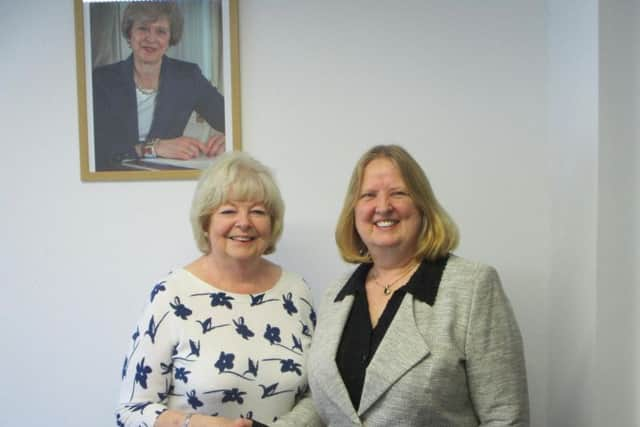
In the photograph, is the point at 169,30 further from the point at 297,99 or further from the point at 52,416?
the point at 52,416

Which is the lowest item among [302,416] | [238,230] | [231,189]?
[302,416]

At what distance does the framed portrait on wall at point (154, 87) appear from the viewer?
178cm

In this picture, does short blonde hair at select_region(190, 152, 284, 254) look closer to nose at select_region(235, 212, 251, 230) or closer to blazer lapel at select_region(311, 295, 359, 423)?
nose at select_region(235, 212, 251, 230)

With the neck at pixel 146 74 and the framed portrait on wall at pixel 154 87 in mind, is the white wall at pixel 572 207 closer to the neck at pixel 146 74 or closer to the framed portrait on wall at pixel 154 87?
the framed portrait on wall at pixel 154 87

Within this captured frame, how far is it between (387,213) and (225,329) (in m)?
0.60

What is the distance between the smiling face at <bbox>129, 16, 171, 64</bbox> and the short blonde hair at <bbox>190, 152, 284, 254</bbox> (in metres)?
0.64

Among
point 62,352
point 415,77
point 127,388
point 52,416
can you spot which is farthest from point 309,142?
point 52,416

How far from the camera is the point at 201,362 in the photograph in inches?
51.6

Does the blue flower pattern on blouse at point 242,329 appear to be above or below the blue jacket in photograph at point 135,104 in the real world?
below

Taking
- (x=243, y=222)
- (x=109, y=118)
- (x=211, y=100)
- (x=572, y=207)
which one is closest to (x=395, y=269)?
(x=243, y=222)

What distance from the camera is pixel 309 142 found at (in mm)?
1805

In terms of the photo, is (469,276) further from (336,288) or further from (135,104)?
(135,104)

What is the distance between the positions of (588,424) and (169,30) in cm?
205

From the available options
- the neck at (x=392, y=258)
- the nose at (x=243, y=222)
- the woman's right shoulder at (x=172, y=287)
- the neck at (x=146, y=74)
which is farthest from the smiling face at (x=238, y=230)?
the neck at (x=146, y=74)
